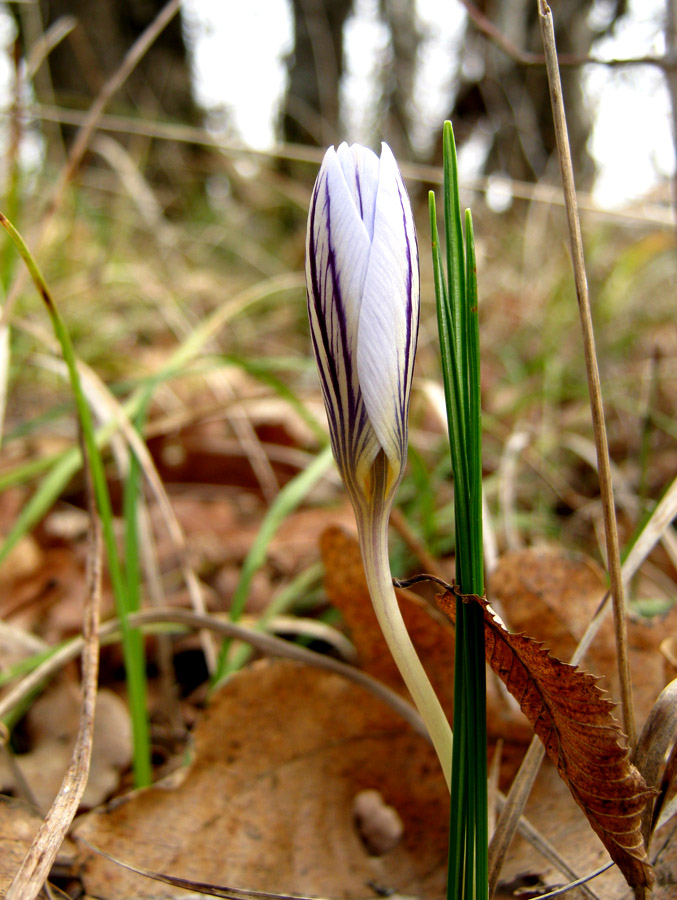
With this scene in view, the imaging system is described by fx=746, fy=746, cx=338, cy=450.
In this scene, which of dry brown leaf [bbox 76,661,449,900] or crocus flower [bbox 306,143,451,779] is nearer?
crocus flower [bbox 306,143,451,779]

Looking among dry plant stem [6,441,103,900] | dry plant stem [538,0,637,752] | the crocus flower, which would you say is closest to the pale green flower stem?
the crocus flower

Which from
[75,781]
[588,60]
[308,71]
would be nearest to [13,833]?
[75,781]

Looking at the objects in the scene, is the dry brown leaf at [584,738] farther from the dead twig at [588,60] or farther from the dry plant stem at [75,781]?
the dead twig at [588,60]

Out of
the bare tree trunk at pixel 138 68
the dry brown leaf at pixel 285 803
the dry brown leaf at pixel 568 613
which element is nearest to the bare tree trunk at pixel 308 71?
the bare tree trunk at pixel 138 68

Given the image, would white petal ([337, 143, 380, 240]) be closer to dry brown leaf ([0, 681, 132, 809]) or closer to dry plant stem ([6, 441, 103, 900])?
dry plant stem ([6, 441, 103, 900])

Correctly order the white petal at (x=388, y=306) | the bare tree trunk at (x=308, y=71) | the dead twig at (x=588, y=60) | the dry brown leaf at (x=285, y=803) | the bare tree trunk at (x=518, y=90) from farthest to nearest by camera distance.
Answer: the bare tree trunk at (x=308, y=71), the bare tree trunk at (x=518, y=90), the dead twig at (x=588, y=60), the dry brown leaf at (x=285, y=803), the white petal at (x=388, y=306)

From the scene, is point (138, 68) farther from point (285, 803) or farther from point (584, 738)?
point (584, 738)
